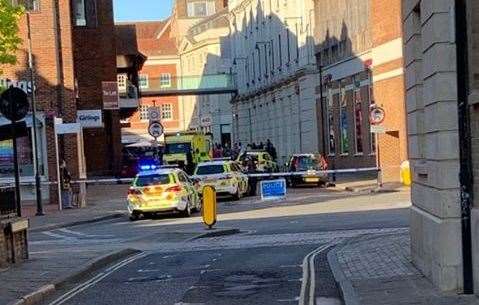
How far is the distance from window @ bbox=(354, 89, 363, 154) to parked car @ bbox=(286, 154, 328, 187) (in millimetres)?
4658

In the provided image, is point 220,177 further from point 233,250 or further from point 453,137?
point 453,137

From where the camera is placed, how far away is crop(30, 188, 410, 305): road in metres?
11.7

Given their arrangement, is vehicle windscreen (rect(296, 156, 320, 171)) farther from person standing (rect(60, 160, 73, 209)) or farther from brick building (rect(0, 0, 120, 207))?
person standing (rect(60, 160, 73, 209))

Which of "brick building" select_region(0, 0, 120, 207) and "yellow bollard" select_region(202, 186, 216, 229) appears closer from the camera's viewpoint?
"yellow bollard" select_region(202, 186, 216, 229)

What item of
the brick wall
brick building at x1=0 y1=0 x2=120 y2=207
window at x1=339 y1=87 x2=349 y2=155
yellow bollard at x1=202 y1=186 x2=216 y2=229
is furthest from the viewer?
window at x1=339 y1=87 x2=349 y2=155

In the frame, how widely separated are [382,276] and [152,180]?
16.2m

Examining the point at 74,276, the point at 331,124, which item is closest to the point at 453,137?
the point at 74,276

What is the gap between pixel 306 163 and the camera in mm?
41906

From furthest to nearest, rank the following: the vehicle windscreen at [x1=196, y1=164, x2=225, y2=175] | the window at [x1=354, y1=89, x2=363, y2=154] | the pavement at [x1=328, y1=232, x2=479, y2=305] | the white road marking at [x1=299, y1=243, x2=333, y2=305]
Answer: the window at [x1=354, y1=89, x2=363, y2=154] → the vehicle windscreen at [x1=196, y1=164, x2=225, y2=175] → the white road marking at [x1=299, y1=243, x2=333, y2=305] → the pavement at [x1=328, y1=232, x2=479, y2=305]

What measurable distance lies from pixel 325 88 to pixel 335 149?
378cm

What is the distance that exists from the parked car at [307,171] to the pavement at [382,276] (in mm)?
24309

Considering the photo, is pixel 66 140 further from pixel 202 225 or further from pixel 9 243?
pixel 9 243

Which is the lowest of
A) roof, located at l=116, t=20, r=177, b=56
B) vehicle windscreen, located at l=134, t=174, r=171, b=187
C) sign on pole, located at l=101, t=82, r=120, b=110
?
vehicle windscreen, located at l=134, t=174, r=171, b=187

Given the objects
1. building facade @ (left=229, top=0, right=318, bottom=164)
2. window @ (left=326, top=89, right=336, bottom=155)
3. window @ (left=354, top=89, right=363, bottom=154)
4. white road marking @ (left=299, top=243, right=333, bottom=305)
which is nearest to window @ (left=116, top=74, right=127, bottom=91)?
building facade @ (left=229, top=0, right=318, bottom=164)
